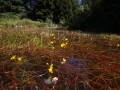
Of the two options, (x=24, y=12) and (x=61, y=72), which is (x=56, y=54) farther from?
(x=24, y=12)

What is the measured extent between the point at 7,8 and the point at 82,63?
1137 inches

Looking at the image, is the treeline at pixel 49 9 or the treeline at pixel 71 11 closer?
the treeline at pixel 71 11

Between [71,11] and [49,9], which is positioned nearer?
[71,11]

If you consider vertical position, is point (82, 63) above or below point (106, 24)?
above

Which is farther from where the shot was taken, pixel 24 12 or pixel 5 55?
pixel 24 12

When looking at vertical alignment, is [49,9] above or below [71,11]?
above

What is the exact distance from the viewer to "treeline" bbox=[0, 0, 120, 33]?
15.2m

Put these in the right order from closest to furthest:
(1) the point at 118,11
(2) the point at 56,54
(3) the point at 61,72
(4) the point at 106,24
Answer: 1. (3) the point at 61,72
2. (2) the point at 56,54
3. (1) the point at 118,11
4. (4) the point at 106,24

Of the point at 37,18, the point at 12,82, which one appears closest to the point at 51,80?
the point at 12,82

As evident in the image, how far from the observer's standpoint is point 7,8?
29938mm

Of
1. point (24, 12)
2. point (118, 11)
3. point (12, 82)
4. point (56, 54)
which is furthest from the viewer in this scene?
point (24, 12)

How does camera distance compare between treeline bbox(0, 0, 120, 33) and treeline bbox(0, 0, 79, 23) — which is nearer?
treeline bbox(0, 0, 120, 33)

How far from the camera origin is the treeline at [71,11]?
50.0 ft

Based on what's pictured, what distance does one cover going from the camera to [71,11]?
27.2m
